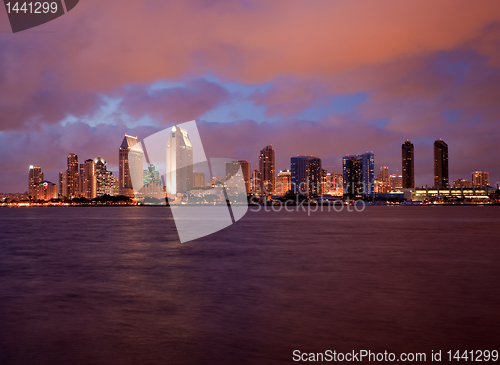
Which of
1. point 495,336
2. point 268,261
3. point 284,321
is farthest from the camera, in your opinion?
point 268,261

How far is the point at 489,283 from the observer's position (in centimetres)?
1941

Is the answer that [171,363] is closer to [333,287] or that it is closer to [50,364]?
[50,364]

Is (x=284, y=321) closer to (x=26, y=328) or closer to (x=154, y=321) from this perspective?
(x=154, y=321)

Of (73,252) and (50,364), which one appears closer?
(50,364)

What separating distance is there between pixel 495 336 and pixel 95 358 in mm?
10104

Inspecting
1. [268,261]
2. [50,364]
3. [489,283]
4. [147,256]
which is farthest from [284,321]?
[147,256]

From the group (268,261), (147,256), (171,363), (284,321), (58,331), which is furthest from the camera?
(147,256)

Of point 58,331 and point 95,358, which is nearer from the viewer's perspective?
point 95,358

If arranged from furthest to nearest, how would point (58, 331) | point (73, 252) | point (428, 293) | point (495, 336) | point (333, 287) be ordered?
point (73, 252) < point (333, 287) < point (428, 293) < point (58, 331) < point (495, 336)

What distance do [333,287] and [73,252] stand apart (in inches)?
953

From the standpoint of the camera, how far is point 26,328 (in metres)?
12.3

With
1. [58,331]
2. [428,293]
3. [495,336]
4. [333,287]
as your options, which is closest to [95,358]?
[58,331]

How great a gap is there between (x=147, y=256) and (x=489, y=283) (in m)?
23.1

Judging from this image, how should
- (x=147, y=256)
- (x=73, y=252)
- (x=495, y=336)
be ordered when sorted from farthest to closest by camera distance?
(x=73, y=252) < (x=147, y=256) < (x=495, y=336)
